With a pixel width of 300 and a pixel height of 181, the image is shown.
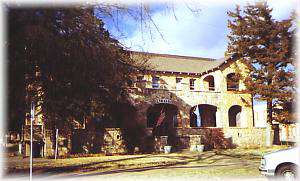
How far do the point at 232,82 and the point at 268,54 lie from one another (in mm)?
4703

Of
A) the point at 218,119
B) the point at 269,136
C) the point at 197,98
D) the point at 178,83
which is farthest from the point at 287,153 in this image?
the point at 178,83

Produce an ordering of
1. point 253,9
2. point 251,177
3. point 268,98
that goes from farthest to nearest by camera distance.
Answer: point 253,9, point 268,98, point 251,177

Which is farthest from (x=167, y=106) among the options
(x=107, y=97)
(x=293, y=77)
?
(x=293, y=77)

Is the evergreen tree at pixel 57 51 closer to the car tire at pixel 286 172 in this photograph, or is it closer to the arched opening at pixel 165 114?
the car tire at pixel 286 172

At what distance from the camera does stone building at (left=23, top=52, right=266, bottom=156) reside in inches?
1105

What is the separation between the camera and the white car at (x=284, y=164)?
10.6m

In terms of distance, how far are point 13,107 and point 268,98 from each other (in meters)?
24.6

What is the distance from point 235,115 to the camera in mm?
38188

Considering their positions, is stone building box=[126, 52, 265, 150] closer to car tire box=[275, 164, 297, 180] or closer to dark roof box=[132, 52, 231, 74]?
dark roof box=[132, 52, 231, 74]

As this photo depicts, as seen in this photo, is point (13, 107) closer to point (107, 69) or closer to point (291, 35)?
point (107, 69)

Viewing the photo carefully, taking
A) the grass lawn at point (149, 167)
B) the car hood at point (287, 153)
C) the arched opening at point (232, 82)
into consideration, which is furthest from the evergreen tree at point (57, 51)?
→ the arched opening at point (232, 82)

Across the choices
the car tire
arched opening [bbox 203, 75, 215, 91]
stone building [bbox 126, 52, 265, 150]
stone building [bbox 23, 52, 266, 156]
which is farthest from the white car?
arched opening [bbox 203, 75, 215, 91]

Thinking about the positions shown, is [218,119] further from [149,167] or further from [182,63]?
[149,167]

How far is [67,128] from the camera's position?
26.3 meters
